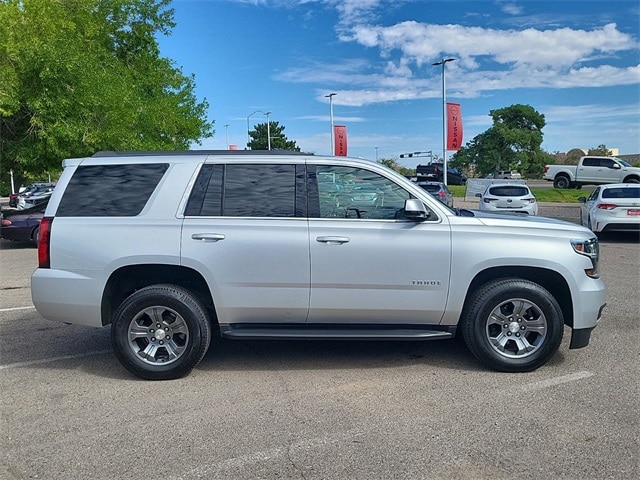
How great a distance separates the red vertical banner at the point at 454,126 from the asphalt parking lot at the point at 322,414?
2847cm

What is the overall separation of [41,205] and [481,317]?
13.9m

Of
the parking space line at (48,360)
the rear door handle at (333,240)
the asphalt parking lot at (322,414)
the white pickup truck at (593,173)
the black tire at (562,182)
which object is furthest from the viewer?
the black tire at (562,182)

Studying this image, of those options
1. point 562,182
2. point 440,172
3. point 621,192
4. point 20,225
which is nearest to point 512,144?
point 440,172

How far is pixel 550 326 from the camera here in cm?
463

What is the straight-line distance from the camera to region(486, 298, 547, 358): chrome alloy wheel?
468 centimetres

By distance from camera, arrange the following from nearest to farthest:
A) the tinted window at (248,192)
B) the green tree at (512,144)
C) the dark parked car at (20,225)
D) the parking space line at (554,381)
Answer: the parking space line at (554,381)
the tinted window at (248,192)
the dark parked car at (20,225)
the green tree at (512,144)

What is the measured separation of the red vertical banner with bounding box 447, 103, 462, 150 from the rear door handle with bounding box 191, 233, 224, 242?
30302 mm

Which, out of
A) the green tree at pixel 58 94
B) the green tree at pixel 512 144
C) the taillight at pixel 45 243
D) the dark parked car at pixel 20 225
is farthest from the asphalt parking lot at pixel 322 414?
the green tree at pixel 512 144

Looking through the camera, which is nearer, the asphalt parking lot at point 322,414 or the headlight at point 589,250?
the asphalt parking lot at point 322,414

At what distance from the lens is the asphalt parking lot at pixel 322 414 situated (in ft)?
10.6

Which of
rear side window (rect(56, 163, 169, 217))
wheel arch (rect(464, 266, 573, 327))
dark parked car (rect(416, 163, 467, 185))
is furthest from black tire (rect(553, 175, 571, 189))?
rear side window (rect(56, 163, 169, 217))

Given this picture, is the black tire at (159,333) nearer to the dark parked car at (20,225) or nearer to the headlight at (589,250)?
the headlight at (589,250)

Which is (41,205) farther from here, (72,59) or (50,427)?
(50,427)

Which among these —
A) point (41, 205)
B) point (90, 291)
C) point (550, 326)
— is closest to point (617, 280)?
point (550, 326)
